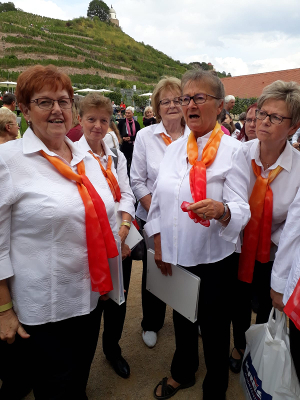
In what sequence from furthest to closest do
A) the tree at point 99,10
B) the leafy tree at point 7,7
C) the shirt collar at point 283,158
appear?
the tree at point 99,10 < the leafy tree at point 7,7 < the shirt collar at point 283,158

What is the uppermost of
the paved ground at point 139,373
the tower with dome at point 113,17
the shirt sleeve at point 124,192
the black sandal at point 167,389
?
the tower with dome at point 113,17

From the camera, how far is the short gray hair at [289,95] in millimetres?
1783

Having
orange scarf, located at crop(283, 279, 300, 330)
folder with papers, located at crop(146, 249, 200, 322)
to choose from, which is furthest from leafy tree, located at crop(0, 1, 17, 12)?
orange scarf, located at crop(283, 279, 300, 330)

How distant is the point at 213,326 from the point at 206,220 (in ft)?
2.46

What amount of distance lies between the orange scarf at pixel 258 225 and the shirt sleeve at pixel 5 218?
4.84ft

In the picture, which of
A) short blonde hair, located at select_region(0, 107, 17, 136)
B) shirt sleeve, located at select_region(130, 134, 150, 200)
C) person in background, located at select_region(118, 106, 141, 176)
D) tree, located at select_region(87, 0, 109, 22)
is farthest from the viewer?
tree, located at select_region(87, 0, 109, 22)

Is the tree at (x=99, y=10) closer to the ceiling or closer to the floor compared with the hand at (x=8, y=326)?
closer to the ceiling

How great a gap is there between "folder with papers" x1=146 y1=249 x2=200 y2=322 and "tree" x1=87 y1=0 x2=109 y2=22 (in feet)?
347

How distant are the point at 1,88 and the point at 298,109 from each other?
→ 33241 mm

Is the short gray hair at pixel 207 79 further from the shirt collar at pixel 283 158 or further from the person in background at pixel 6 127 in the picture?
the person in background at pixel 6 127

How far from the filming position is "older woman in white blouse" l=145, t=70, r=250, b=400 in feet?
5.37

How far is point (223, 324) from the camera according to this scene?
1.85 metres

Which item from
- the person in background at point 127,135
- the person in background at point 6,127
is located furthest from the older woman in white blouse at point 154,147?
the person in background at point 127,135

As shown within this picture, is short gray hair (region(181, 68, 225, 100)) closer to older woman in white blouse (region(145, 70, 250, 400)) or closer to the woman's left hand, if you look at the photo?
older woman in white blouse (region(145, 70, 250, 400))
